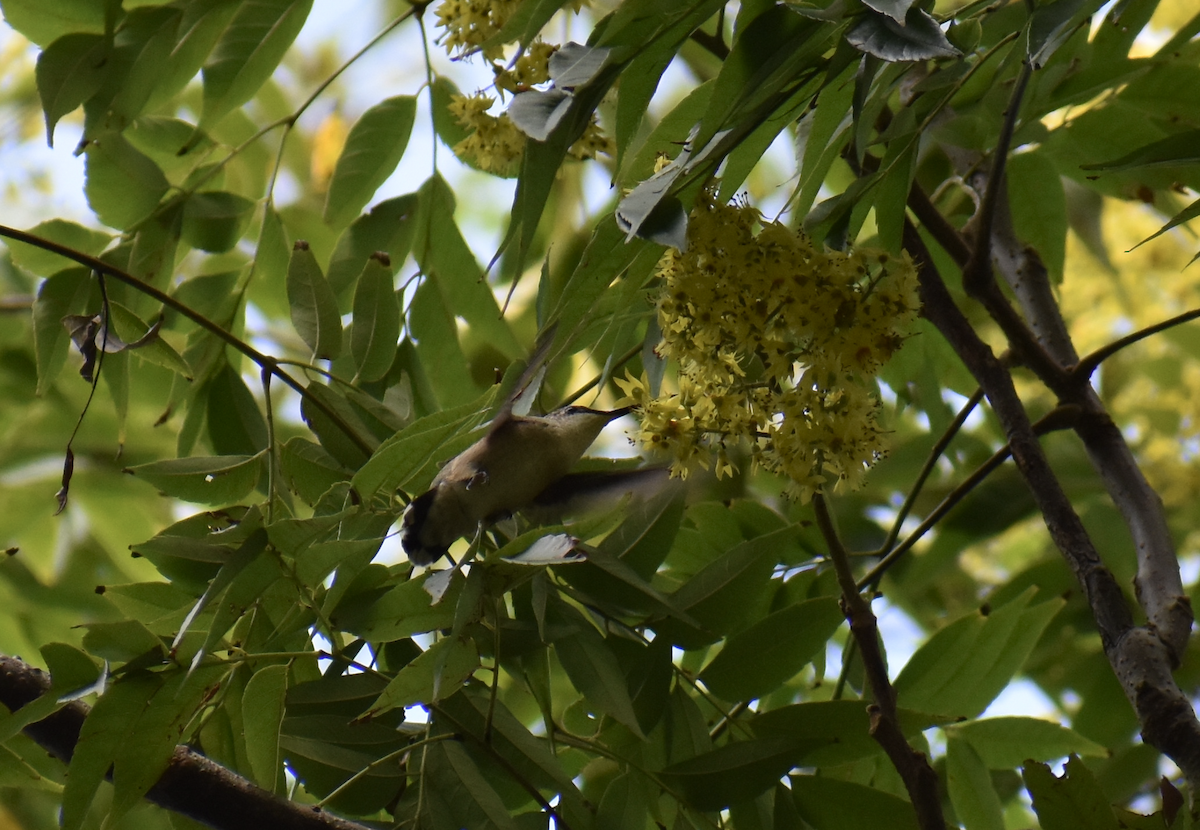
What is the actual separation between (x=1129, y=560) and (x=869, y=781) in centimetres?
61

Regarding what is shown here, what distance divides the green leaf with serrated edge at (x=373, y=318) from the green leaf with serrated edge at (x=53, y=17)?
333mm

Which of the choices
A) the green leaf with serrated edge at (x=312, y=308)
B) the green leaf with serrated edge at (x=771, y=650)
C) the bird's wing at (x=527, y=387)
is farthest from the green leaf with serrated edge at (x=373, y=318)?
the green leaf with serrated edge at (x=771, y=650)

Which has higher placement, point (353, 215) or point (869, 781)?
point (353, 215)

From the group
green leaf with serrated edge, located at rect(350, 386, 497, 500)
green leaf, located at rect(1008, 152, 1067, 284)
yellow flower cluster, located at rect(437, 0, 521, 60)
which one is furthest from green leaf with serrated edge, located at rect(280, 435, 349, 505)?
green leaf, located at rect(1008, 152, 1067, 284)

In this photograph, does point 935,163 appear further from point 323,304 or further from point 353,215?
point 323,304

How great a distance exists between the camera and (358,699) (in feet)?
2.47

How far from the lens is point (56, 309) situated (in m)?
0.97

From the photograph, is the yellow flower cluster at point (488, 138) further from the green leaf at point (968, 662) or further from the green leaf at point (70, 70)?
the green leaf at point (968, 662)

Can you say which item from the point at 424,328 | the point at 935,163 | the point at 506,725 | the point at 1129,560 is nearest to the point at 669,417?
the point at 506,725

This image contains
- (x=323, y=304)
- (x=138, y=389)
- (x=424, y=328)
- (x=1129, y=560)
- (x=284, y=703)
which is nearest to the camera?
(x=284, y=703)

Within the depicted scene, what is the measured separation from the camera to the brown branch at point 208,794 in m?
0.71

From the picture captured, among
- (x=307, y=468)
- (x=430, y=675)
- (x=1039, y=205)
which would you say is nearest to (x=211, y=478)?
(x=307, y=468)

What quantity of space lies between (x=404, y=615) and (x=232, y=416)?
422mm

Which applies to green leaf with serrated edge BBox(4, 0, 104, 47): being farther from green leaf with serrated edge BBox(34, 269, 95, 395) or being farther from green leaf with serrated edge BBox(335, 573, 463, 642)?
green leaf with serrated edge BBox(335, 573, 463, 642)
